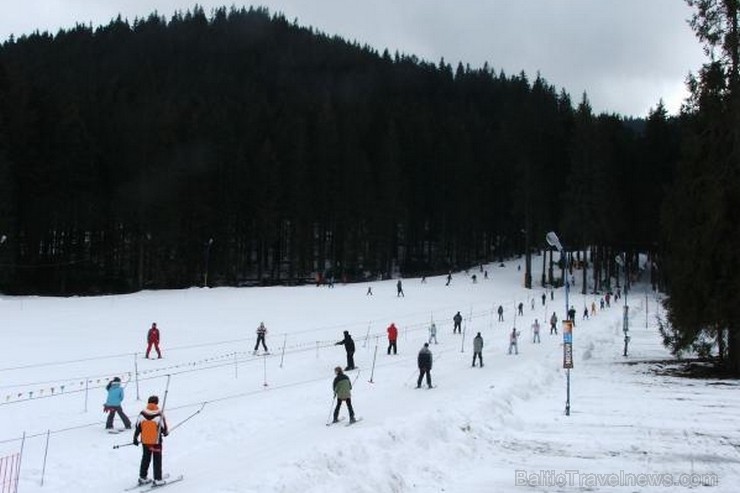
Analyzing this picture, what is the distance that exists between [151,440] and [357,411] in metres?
7.27

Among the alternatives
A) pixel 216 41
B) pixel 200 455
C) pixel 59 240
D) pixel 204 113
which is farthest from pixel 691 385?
pixel 216 41

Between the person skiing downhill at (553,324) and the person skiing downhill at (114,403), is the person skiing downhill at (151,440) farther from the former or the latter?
the person skiing downhill at (553,324)

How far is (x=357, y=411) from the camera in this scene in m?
17.8

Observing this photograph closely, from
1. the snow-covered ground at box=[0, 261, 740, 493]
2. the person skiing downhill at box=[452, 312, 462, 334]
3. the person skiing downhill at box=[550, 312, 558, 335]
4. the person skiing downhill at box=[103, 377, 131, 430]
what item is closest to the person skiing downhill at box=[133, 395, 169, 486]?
the snow-covered ground at box=[0, 261, 740, 493]

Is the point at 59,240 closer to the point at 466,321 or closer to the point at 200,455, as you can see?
the point at 466,321

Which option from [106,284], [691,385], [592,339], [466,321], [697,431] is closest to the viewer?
[697,431]

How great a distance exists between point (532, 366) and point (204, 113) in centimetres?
5514

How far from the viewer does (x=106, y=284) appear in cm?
5709

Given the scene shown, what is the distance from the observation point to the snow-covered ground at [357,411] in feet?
39.9

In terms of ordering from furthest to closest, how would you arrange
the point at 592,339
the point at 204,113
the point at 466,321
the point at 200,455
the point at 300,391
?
the point at 204,113 → the point at 466,321 → the point at 592,339 → the point at 300,391 → the point at 200,455

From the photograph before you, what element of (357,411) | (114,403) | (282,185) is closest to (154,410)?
(114,403)

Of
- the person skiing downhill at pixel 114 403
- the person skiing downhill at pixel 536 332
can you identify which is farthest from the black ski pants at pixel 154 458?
the person skiing downhill at pixel 536 332

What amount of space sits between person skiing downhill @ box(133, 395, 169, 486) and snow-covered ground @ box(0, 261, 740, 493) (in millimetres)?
459

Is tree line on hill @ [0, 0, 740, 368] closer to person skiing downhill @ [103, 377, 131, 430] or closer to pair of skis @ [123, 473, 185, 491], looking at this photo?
person skiing downhill @ [103, 377, 131, 430]
